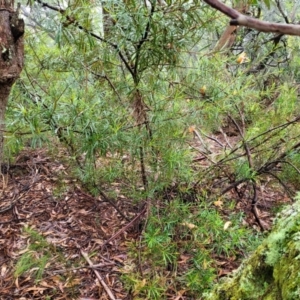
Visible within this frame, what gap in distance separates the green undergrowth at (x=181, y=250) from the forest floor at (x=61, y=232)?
0.08 m

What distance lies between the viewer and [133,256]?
80.4 inches

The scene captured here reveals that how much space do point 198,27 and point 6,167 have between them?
2140 millimetres

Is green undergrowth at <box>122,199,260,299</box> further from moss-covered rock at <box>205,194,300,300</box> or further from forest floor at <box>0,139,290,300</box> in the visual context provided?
moss-covered rock at <box>205,194,300,300</box>

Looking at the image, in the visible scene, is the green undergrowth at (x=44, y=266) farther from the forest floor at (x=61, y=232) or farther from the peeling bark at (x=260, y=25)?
the peeling bark at (x=260, y=25)

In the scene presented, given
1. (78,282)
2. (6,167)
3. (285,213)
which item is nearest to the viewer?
(285,213)

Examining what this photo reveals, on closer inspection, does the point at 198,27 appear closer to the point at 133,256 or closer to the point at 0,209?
the point at 133,256

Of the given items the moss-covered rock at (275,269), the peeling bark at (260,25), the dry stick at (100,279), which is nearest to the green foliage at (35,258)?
the dry stick at (100,279)

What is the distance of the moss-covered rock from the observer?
813 millimetres

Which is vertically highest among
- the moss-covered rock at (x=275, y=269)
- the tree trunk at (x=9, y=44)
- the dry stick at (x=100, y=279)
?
the tree trunk at (x=9, y=44)

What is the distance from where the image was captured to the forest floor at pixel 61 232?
1907 millimetres

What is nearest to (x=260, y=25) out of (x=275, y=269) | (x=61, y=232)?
(x=275, y=269)

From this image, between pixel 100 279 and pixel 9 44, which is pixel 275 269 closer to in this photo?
pixel 100 279

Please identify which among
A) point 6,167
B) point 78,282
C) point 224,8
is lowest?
point 78,282

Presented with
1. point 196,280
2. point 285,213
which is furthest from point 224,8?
point 196,280
